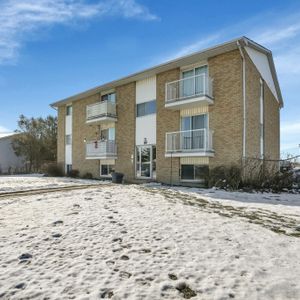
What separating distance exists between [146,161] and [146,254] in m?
15.5

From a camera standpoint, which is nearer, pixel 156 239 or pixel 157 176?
pixel 156 239

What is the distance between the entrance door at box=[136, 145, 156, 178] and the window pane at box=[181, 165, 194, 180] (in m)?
2.48

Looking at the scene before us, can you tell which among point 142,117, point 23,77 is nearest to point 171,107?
point 142,117

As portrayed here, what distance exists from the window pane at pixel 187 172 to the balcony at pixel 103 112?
759 cm

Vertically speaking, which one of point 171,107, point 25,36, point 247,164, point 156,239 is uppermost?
point 25,36

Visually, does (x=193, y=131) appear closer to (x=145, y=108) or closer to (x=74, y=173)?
(x=145, y=108)

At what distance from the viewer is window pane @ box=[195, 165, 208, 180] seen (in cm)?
1660

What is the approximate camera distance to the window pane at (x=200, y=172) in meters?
16.6

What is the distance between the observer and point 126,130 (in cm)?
2194

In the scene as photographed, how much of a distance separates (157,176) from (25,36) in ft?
37.3

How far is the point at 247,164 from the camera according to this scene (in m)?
15.9

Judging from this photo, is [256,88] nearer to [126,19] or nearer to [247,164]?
[247,164]

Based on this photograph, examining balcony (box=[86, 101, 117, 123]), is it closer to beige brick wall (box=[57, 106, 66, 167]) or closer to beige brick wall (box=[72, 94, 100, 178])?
beige brick wall (box=[72, 94, 100, 178])

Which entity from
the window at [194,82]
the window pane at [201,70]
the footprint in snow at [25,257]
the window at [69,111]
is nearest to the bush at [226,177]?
the window at [194,82]
